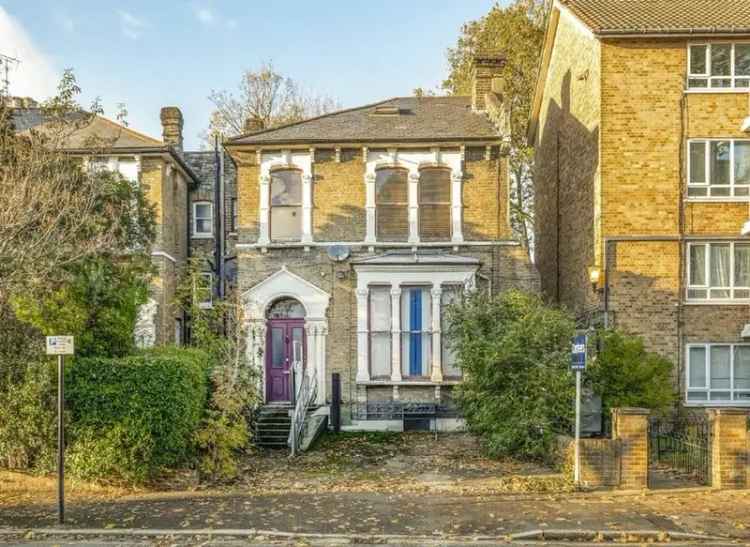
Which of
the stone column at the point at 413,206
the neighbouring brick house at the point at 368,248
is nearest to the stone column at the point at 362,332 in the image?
the neighbouring brick house at the point at 368,248

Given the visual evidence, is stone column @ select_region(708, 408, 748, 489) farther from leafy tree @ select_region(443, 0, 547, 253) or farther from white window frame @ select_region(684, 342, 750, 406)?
leafy tree @ select_region(443, 0, 547, 253)

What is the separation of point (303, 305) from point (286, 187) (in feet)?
11.3

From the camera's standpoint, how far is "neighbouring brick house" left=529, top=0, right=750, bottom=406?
2238cm

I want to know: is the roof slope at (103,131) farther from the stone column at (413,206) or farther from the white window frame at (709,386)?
the white window frame at (709,386)

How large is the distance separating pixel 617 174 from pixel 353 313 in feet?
26.5

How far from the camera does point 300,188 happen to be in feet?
81.9

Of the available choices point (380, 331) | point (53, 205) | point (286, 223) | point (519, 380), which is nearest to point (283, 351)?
point (380, 331)

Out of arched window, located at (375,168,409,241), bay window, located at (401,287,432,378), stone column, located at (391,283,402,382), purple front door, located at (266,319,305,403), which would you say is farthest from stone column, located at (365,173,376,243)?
purple front door, located at (266,319,305,403)

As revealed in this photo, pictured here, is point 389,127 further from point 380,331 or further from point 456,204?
point 380,331

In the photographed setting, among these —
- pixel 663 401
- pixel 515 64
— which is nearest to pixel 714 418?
pixel 663 401

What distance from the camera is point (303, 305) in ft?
80.9

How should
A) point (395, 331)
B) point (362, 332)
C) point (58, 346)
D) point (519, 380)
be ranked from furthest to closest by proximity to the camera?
point (362, 332)
point (395, 331)
point (519, 380)
point (58, 346)

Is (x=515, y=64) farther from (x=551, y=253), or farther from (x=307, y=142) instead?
(x=307, y=142)

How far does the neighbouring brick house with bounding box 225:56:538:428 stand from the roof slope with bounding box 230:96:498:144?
7cm
